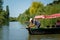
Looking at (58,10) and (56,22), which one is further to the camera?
(58,10)

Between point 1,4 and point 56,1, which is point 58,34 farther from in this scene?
point 1,4

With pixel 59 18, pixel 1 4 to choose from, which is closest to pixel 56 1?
pixel 1 4

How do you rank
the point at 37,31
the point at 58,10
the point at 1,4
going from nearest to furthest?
the point at 37,31 < the point at 58,10 < the point at 1,4

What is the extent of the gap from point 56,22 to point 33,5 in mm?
24291

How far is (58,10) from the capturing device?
35688 mm

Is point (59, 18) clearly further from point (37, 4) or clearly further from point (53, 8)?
point (37, 4)

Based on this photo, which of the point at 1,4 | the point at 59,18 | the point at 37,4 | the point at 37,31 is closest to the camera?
the point at 37,31

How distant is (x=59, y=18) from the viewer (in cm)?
2680

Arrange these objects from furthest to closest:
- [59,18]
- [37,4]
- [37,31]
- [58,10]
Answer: [37,4], [58,10], [59,18], [37,31]

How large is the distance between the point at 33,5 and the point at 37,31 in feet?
91.4

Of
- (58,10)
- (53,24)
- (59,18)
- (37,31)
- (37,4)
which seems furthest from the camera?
(37,4)

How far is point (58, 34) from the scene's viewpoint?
877 inches

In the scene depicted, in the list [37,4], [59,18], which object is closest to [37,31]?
[59,18]

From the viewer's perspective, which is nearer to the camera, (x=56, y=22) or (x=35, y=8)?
(x=56, y=22)
